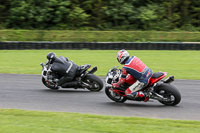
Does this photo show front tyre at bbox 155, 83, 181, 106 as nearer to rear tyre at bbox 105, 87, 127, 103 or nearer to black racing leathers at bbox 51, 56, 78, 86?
rear tyre at bbox 105, 87, 127, 103

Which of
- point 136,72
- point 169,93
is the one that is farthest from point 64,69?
point 169,93

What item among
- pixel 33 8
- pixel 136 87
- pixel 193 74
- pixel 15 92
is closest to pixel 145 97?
pixel 136 87

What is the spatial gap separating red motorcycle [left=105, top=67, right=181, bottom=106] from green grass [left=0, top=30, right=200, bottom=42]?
54.3 feet

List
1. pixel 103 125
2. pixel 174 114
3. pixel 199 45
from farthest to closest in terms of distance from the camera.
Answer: pixel 199 45 < pixel 174 114 < pixel 103 125

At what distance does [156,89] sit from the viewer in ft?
28.8

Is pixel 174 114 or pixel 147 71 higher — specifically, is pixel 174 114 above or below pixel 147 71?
below

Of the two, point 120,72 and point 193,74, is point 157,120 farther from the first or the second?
point 193,74

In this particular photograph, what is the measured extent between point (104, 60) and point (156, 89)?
372 inches

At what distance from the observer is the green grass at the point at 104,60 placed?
14971 mm

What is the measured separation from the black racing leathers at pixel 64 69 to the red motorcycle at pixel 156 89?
5.84 ft

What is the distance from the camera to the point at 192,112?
8367 millimetres

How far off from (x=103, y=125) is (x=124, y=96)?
7.85 feet

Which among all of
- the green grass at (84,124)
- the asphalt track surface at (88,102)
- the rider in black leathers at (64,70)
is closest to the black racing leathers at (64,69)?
the rider in black leathers at (64,70)

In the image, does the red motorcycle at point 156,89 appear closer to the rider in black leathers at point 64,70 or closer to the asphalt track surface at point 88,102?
the asphalt track surface at point 88,102
